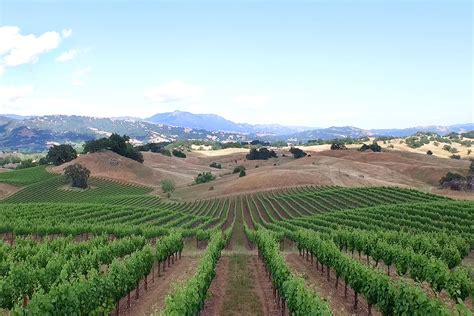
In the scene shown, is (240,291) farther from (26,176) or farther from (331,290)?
(26,176)

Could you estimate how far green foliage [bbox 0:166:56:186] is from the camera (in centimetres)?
14238

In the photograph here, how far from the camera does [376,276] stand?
24312 mm

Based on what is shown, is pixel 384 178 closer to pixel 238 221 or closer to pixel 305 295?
pixel 238 221

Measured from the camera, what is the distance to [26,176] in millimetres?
153625

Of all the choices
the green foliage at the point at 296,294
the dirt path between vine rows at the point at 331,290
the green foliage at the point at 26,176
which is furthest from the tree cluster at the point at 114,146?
the green foliage at the point at 296,294

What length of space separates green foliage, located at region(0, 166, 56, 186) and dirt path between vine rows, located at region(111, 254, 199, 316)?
116 m

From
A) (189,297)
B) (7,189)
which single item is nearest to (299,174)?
(7,189)

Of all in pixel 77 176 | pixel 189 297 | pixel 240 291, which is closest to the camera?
pixel 189 297

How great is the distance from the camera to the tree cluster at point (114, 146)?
7092 inches

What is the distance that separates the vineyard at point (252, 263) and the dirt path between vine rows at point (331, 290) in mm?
90

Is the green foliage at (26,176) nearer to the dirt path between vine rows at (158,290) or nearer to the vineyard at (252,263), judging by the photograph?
the vineyard at (252,263)

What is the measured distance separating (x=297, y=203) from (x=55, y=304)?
255 ft

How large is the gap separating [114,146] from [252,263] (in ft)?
490

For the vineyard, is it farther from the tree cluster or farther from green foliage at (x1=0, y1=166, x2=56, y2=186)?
the tree cluster
